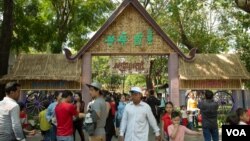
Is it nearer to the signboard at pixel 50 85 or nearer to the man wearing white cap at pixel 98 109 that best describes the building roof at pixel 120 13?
the signboard at pixel 50 85

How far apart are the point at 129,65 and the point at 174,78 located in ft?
7.62

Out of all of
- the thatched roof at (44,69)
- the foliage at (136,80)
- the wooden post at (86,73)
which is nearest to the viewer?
the thatched roof at (44,69)

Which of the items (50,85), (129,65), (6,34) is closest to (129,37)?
(129,65)

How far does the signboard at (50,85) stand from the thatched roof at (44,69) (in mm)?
411

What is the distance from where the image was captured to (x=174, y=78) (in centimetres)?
1998

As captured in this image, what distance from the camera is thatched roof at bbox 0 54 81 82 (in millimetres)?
19531

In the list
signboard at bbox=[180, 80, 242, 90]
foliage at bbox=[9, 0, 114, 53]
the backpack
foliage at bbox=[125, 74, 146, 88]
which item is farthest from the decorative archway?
foliage at bbox=[125, 74, 146, 88]

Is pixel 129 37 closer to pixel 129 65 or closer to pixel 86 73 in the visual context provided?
pixel 129 65

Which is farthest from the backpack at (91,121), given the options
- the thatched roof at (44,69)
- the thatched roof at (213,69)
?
the thatched roof at (213,69)

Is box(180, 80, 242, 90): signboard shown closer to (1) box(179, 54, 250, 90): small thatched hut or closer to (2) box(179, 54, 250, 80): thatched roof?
(1) box(179, 54, 250, 90): small thatched hut

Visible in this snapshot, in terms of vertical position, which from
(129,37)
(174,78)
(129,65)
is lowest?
(174,78)

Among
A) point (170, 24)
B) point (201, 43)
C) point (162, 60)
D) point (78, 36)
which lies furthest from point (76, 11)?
point (162, 60)

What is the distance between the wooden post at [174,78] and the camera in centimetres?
1983

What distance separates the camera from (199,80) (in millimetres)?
19922
